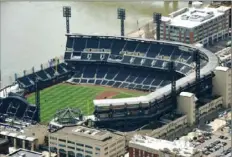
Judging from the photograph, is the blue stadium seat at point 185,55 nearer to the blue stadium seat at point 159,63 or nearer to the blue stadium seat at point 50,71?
the blue stadium seat at point 159,63

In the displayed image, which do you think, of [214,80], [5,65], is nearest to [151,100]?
[214,80]

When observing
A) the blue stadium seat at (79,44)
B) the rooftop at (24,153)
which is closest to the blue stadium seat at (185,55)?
the blue stadium seat at (79,44)

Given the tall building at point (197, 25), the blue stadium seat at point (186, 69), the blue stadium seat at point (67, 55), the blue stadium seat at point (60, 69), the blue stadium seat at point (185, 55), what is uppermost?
the tall building at point (197, 25)

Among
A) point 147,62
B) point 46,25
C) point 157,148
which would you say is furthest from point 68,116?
point 46,25

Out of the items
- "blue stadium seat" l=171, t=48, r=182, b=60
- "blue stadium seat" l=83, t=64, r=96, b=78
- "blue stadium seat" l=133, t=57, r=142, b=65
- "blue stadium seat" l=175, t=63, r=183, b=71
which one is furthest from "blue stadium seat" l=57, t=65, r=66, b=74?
"blue stadium seat" l=175, t=63, r=183, b=71

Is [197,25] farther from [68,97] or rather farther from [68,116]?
[68,116]

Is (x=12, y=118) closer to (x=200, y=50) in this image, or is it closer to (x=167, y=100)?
(x=167, y=100)
